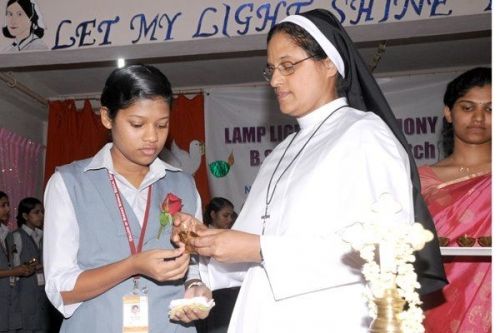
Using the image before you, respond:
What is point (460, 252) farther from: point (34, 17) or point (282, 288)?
point (34, 17)

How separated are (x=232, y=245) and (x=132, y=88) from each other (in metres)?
0.65

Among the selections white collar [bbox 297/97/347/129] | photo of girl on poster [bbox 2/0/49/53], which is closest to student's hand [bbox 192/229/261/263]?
white collar [bbox 297/97/347/129]

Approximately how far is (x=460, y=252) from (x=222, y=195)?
5.69m

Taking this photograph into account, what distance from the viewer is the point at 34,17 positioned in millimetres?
5070

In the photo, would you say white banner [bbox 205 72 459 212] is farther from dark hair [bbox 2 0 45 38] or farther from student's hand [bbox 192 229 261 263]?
student's hand [bbox 192 229 261 263]

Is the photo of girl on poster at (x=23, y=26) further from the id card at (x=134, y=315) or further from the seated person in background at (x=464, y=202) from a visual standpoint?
the id card at (x=134, y=315)

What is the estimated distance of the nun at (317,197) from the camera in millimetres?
1798

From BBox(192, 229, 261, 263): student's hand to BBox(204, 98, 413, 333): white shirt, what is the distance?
3 cm

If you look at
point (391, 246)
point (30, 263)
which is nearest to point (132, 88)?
point (391, 246)

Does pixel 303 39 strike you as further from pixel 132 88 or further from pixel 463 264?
pixel 463 264

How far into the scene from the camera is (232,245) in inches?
71.0

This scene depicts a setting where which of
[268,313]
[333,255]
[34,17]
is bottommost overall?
[268,313]

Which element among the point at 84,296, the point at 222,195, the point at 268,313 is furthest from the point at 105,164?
the point at 222,195

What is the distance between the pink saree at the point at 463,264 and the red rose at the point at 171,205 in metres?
1.24
